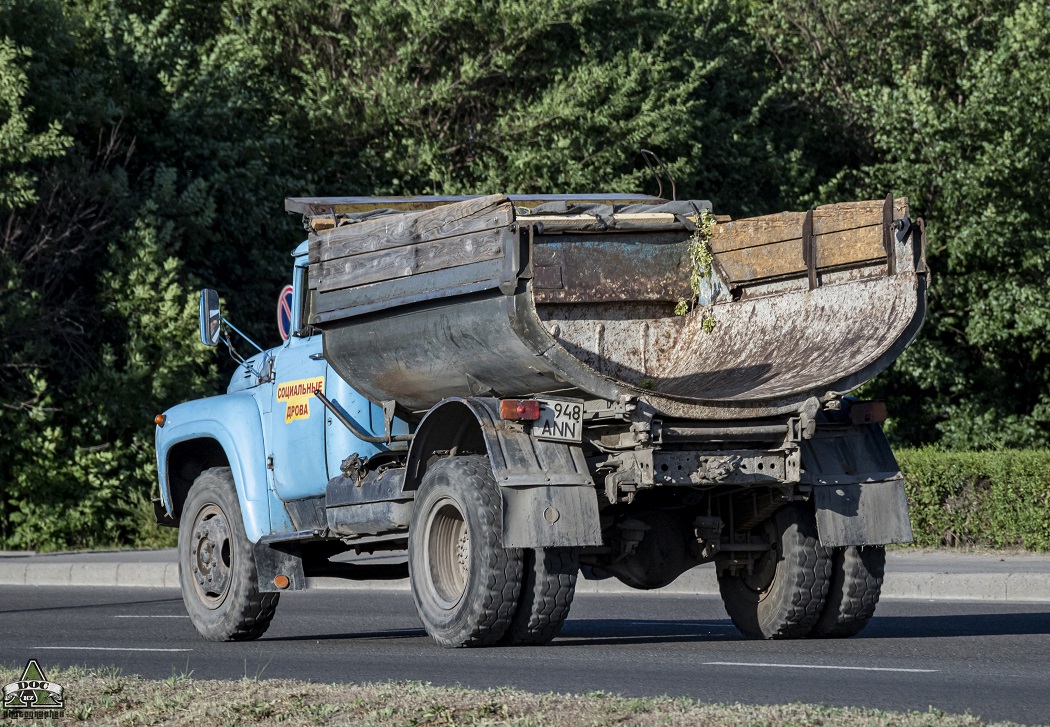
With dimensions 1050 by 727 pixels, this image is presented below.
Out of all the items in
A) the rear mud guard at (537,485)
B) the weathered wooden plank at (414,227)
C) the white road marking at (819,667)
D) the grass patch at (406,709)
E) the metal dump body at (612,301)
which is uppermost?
the weathered wooden plank at (414,227)

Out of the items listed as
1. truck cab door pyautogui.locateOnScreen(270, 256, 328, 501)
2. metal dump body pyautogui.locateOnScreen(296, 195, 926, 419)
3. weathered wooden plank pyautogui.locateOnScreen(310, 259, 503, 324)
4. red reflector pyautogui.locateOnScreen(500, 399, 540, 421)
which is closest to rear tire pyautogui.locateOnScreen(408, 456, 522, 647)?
red reflector pyautogui.locateOnScreen(500, 399, 540, 421)

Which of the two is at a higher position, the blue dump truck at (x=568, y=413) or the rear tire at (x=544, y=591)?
the blue dump truck at (x=568, y=413)

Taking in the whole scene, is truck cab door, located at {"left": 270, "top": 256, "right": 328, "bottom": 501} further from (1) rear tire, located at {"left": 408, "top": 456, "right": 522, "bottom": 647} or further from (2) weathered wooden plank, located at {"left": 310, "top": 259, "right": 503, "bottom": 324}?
(1) rear tire, located at {"left": 408, "top": 456, "right": 522, "bottom": 647}

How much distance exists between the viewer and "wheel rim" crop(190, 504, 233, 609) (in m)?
10.7

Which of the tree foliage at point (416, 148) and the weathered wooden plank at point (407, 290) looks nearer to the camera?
the weathered wooden plank at point (407, 290)

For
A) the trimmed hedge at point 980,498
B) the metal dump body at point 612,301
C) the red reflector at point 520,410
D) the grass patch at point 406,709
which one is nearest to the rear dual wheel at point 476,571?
the red reflector at point 520,410

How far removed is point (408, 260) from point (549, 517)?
1679mm

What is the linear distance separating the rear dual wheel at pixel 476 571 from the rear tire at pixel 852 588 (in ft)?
5.30

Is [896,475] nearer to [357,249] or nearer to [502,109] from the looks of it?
[357,249]

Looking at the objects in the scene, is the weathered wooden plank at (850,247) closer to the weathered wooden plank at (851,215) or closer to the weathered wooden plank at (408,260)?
the weathered wooden plank at (851,215)

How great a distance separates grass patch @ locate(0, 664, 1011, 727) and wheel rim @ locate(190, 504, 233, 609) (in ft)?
12.6

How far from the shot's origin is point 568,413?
8.48 m

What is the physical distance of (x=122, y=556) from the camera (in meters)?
18.9

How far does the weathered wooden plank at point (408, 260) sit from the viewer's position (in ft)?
28.1
